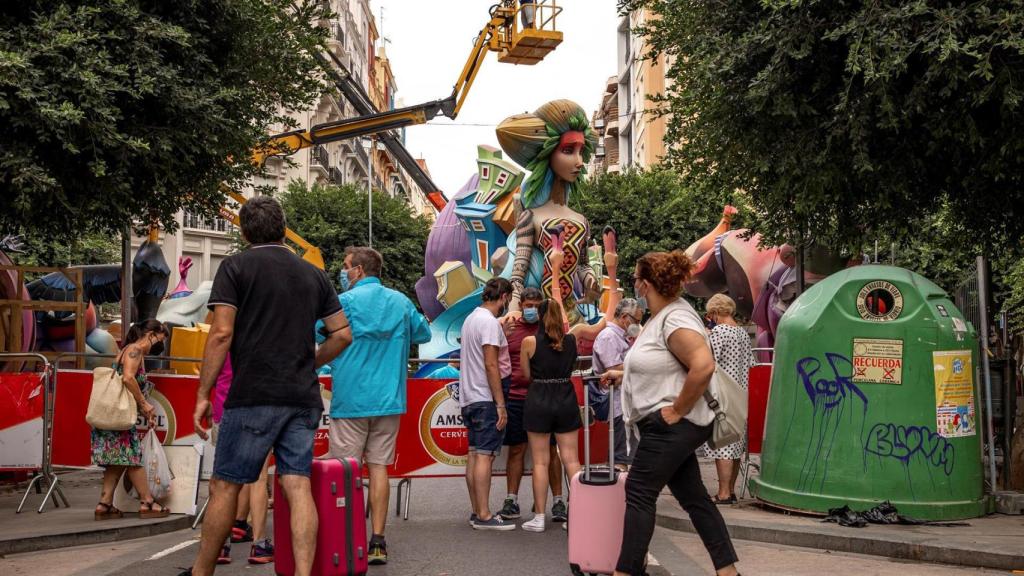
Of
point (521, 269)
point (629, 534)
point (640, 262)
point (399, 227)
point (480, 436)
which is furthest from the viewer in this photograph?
point (399, 227)

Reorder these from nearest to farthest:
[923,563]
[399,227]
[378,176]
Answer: [923,563] → [399,227] → [378,176]

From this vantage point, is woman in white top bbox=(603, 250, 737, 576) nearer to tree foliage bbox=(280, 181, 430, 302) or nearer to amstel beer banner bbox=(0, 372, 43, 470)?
amstel beer banner bbox=(0, 372, 43, 470)

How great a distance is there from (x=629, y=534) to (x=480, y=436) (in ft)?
10.8

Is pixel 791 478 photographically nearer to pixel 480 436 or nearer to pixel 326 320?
pixel 480 436

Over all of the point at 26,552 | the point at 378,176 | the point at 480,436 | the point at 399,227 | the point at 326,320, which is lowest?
the point at 26,552

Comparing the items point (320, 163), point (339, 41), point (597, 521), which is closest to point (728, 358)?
point (597, 521)

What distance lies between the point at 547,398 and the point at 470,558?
146 centimetres

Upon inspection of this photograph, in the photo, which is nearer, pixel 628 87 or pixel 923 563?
pixel 923 563

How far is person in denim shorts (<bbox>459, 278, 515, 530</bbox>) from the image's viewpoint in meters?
8.92

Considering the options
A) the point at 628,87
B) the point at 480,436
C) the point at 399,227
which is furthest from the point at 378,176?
the point at 480,436

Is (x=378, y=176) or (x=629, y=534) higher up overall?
(x=378, y=176)

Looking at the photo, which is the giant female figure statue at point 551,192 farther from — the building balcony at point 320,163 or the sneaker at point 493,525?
the building balcony at point 320,163

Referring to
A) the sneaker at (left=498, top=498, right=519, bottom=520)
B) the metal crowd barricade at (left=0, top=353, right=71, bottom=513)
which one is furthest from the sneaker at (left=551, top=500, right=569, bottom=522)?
the metal crowd barricade at (left=0, top=353, right=71, bottom=513)

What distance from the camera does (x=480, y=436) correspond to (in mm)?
9055
